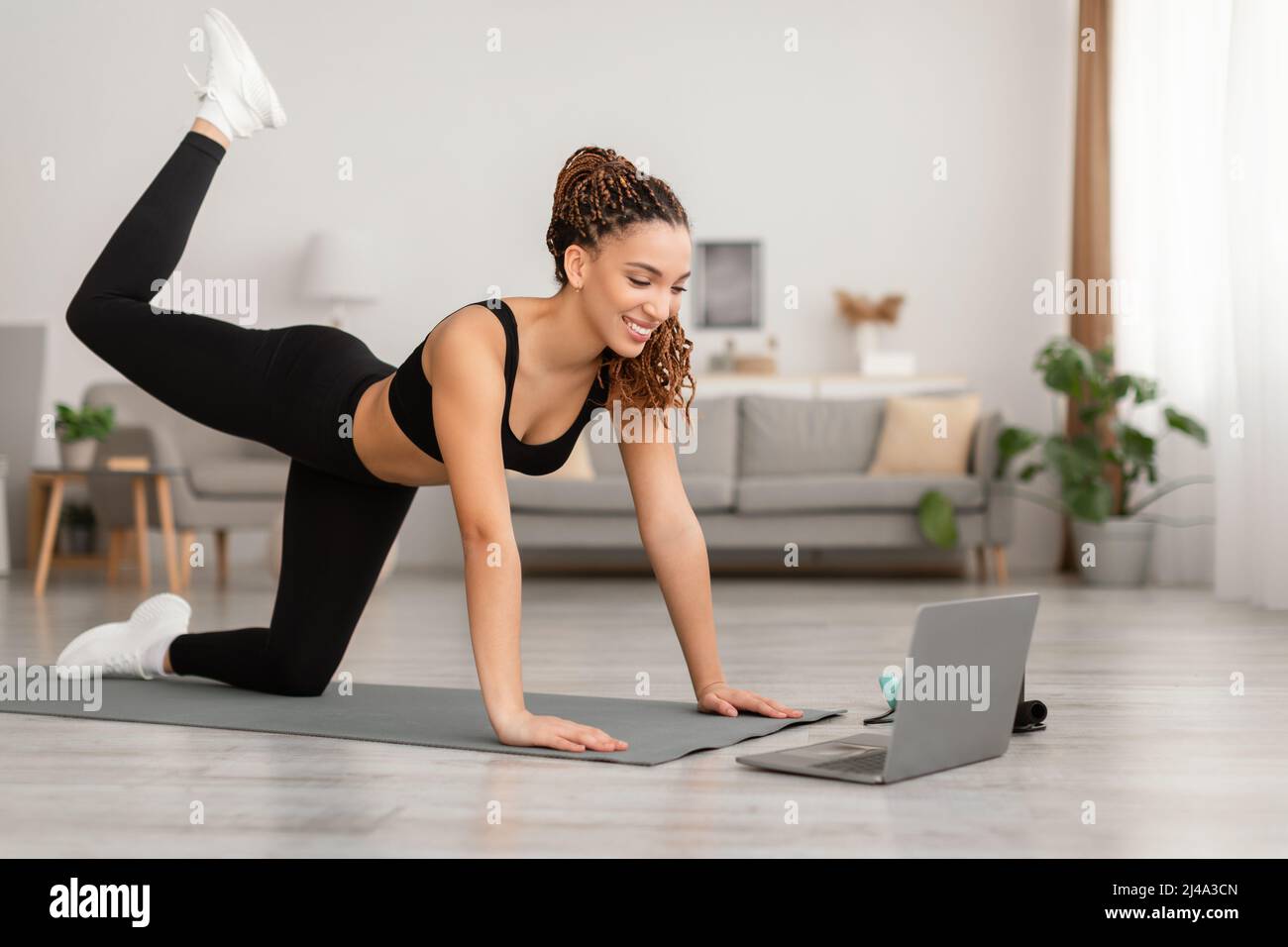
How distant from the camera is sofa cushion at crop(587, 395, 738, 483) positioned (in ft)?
19.8

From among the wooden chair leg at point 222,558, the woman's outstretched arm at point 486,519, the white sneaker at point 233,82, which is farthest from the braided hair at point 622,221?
the wooden chair leg at point 222,558

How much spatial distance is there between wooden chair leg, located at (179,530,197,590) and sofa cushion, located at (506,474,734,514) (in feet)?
4.83

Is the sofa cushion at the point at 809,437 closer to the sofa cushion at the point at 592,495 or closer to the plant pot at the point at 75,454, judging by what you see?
the sofa cushion at the point at 592,495

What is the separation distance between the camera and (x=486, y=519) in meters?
1.81

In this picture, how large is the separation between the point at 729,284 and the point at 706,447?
1.00 metres

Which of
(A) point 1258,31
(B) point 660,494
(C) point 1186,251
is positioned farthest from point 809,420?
(B) point 660,494

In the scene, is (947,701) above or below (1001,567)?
above

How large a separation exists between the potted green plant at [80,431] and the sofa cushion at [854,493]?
2.58 meters

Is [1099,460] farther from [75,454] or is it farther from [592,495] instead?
[75,454]

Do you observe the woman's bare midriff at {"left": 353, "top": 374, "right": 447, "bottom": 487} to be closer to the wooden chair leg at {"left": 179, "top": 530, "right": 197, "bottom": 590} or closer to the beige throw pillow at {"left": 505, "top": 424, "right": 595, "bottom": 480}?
the beige throw pillow at {"left": 505, "top": 424, "right": 595, "bottom": 480}

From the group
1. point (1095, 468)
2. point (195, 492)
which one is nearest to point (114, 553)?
point (195, 492)

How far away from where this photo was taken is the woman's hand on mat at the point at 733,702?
2121 millimetres

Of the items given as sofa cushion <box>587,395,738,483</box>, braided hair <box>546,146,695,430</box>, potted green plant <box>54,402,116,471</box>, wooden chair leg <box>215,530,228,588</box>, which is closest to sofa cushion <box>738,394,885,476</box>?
sofa cushion <box>587,395,738,483</box>
